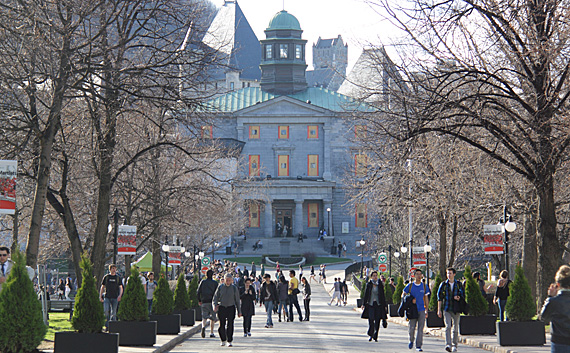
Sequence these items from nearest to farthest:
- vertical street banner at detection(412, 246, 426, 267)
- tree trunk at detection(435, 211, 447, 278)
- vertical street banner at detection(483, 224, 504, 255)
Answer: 1. vertical street banner at detection(483, 224, 504, 255)
2. tree trunk at detection(435, 211, 447, 278)
3. vertical street banner at detection(412, 246, 426, 267)

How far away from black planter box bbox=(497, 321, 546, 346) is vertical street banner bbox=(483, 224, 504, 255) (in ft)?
16.2

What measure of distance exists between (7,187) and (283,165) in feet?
318

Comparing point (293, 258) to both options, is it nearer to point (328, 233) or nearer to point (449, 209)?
point (328, 233)

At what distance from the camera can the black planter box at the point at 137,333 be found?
64.1 ft

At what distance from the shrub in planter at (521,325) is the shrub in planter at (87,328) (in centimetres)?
893

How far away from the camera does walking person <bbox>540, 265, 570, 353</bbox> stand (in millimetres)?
10844

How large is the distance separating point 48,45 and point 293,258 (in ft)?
229

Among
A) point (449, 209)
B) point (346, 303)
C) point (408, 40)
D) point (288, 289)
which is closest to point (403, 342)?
point (408, 40)

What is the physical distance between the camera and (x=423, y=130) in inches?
829

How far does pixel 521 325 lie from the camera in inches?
780

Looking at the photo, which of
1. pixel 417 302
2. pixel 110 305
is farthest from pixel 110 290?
pixel 417 302

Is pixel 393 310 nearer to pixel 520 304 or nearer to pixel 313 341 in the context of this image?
pixel 313 341

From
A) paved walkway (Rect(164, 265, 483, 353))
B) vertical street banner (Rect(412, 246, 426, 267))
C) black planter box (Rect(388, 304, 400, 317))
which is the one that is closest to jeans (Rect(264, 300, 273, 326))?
paved walkway (Rect(164, 265, 483, 353))

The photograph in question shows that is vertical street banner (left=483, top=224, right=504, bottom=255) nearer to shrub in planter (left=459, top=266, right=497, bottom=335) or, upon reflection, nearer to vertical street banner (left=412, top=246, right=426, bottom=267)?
shrub in planter (left=459, top=266, right=497, bottom=335)
